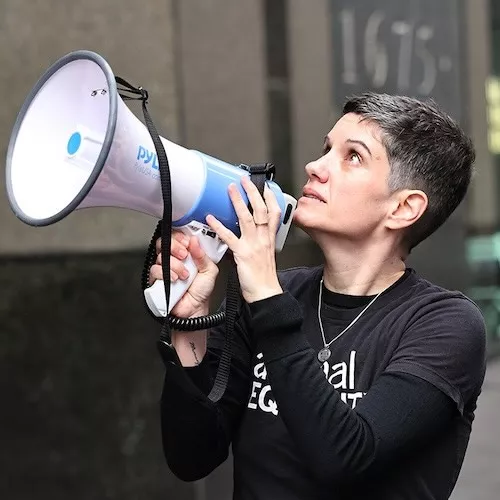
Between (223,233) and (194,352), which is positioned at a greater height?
(223,233)

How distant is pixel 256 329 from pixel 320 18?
4084 millimetres

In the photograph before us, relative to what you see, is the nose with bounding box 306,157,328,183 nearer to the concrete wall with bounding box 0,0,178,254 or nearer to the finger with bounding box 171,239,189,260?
the finger with bounding box 171,239,189,260

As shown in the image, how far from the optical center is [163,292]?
212 cm

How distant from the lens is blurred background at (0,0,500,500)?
4.03 m

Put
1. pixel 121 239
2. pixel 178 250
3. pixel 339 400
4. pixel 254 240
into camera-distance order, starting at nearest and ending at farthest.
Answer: pixel 339 400
pixel 254 240
pixel 178 250
pixel 121 239

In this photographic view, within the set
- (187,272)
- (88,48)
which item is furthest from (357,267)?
(88,48)

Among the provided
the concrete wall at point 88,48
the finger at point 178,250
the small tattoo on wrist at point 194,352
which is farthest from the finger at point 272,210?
the concrete wall at point 88,48

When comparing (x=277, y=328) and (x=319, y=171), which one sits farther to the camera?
(x=319, y=171)

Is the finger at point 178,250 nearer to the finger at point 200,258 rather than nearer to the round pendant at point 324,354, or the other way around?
the finger at point 200,258

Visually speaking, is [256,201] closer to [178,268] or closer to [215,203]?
[215,203]

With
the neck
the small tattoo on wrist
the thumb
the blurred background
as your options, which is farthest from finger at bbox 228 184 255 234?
the blurred background

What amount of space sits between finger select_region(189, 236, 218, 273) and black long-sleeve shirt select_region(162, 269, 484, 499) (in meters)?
0.20

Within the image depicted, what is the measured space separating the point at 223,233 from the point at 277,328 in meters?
0.27

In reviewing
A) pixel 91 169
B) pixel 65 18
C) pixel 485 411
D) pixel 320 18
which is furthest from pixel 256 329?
pixel 485 411
